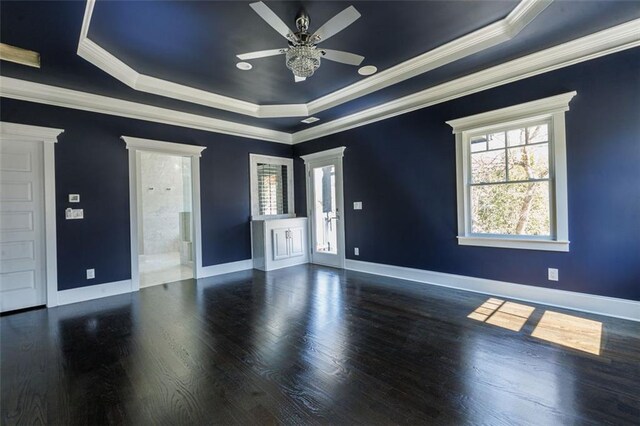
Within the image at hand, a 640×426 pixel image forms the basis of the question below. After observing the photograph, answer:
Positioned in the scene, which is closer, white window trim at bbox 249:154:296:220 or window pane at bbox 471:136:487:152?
window pane at bbox 471:136:487:152

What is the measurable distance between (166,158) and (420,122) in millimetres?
7180

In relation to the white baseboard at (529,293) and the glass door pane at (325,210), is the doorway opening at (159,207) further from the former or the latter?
the white baseboard at (529,293)

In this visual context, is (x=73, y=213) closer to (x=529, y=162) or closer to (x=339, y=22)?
(x=339, y=22)

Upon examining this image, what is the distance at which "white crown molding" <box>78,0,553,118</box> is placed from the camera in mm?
2734

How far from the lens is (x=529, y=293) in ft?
11.5

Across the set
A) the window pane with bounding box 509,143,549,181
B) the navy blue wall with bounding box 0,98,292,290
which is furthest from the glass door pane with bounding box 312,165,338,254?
the window pane with bounding box 509,143,549,181

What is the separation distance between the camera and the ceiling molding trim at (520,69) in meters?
2.85

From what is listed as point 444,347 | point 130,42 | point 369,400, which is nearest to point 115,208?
point 130,42

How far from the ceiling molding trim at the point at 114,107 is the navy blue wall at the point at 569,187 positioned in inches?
86.7

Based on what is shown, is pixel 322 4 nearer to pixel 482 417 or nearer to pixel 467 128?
pixel 467 128

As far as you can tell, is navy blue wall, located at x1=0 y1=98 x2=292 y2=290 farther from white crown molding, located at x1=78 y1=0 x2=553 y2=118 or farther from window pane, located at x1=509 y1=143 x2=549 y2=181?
window pane, located at x1=509 y1=143 x2=549 y2=181

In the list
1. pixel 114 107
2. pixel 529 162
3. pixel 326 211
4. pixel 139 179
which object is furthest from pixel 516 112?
pixel 139 179

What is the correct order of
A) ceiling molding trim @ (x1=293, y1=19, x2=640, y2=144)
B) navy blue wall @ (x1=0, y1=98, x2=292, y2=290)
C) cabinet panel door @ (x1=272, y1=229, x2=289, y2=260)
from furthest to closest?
1. cabinet panel door @ (x1=272, y1=229, x2=289, y2=260)
2. navy blue wall @ (x1=0, y1=98, x2=292, y2=290)
3. ceiling molding trim @ (x1=293, y1=19, x2=640, y2=144)

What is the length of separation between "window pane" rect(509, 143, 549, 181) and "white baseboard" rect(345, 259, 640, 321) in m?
1.32
